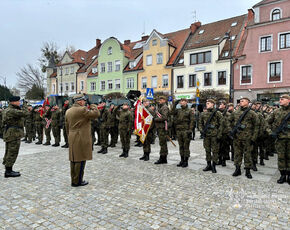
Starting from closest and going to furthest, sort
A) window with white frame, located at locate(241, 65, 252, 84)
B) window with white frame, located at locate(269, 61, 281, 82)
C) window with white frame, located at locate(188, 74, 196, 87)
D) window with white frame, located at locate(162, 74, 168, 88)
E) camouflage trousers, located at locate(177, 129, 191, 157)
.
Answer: camouflage trousers, located at locate(177, 129, 191, 157), window with white frame, located at locate(269, 61, 281, 82), window with white frame, located at locate(241, 65, 252, 84), window with white frame, located at locate(188, 74, 196, 87), window with white frame, located at locate(162, 74, 168, 88)

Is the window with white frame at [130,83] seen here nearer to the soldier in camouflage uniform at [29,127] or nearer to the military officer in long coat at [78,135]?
the soldier in camouflage uniform at [29,127]

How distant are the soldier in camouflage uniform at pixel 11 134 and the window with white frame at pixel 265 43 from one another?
24747 mm

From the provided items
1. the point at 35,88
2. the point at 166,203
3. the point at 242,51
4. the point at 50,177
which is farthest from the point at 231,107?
the point at 35,88

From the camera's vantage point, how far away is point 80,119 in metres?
5.20

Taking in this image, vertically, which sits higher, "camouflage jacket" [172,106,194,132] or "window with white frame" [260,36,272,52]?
"window with white frame" [260,36,272,52]

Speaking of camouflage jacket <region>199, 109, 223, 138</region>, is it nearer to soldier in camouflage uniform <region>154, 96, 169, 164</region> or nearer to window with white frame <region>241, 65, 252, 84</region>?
soldier in camouflage uniform <region>154, 96, 169, 164</region>

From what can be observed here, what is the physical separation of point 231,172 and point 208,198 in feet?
7.61

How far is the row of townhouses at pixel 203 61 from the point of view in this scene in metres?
23.8

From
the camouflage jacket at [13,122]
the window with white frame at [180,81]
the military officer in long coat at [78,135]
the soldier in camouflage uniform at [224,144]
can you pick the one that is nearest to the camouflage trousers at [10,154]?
the camouflage jacket at [13,122]

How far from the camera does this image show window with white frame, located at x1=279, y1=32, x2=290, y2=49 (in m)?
23.2

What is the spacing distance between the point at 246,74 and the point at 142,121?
21.3 meters

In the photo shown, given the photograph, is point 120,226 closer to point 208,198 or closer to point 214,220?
point 214,220

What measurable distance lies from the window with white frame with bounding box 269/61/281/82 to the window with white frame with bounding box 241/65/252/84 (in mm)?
1910

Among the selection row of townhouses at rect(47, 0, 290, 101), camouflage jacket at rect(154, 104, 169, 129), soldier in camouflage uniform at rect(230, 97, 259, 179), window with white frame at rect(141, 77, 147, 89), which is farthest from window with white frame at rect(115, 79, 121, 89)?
soldier in camouflage uniform at rect(230, 97, 259, 179)
